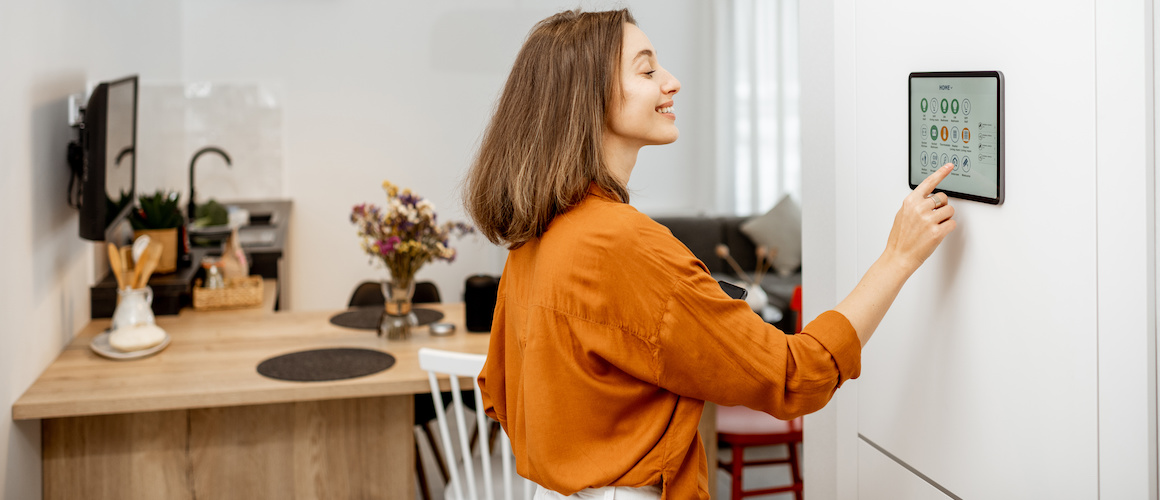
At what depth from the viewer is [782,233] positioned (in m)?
5.37

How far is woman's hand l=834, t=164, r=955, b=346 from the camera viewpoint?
3.66 ft

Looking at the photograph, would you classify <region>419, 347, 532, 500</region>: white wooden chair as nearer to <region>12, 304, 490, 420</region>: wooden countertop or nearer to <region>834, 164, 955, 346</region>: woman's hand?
<region>12, 304, 490, 420</region>: wooden countertop

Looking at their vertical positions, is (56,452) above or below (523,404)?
below

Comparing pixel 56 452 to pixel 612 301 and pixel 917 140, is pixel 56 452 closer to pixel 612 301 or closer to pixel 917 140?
pixel 612 301

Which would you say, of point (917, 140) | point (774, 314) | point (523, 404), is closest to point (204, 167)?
point (774, 314)

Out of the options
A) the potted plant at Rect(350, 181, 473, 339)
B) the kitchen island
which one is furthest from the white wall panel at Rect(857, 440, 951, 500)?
the potted plant at Rect(350, 181, 473, 339)

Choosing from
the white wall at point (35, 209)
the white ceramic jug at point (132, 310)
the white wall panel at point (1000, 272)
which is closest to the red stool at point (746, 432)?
the white wall panel at point (1000, 272)

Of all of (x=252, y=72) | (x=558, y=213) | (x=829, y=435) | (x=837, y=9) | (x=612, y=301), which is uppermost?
(x=252, y=72)

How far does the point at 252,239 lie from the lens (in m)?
4.50

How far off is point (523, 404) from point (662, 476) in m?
0.25

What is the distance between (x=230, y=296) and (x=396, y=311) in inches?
34.9

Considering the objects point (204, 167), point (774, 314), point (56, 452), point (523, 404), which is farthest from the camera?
point (204, 167)

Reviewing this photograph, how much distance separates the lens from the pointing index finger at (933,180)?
1106mm

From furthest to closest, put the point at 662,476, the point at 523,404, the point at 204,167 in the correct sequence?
1. the point at 204,167
2. the point at 523,404
3. the point at 662,476
